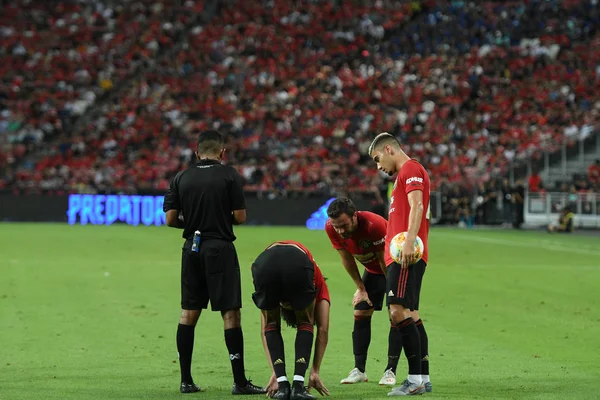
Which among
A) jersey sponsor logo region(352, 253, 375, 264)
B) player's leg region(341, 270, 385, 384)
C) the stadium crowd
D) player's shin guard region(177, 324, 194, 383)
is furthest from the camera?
the stadium crowd

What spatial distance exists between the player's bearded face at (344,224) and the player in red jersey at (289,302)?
0.39 m

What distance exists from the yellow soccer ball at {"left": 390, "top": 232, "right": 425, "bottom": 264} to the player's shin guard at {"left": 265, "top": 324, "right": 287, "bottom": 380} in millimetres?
1070

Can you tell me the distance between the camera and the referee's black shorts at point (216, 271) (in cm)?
850

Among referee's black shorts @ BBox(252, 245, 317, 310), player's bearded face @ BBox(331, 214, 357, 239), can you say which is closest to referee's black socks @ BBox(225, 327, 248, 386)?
referee's black shorts @ BBox(252, 245, 317, 310)

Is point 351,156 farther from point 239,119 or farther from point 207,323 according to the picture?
point 207,323

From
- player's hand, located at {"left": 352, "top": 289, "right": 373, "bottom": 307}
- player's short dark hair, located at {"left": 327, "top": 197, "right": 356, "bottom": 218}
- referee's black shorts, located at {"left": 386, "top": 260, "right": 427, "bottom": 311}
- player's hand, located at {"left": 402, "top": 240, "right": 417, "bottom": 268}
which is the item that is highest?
player's short dark hair, located at {"left": 327, "top": 197, "right": 356, "bottom": 218}

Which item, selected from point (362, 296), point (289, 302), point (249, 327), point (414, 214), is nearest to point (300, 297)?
point (289, 302)

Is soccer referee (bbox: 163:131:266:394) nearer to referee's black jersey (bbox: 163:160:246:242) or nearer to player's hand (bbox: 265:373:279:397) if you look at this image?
referee's black jersey (bbox: 163:160:246:242)

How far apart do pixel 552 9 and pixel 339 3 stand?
378 inches

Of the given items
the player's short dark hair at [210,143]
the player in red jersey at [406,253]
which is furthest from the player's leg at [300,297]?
the player's short dark hair at [210,143]

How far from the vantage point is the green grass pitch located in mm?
9016

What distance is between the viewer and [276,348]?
818 cm

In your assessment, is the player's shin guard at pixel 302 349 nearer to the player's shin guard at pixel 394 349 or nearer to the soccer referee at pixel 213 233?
the soccer referee at pixel 213 233

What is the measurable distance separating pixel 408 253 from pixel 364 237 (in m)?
0.86
